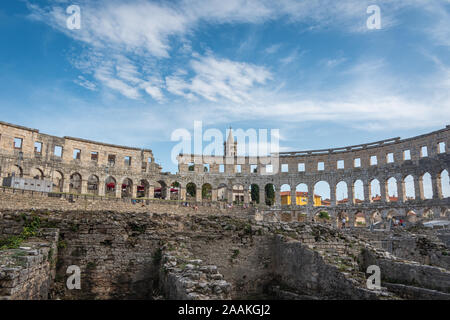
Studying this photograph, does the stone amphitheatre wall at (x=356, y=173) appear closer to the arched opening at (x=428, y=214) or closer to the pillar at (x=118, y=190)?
the arched opening at (x=428, y=214)

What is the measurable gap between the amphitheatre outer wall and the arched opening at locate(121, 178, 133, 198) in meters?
0.15

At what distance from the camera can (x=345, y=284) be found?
10.9m

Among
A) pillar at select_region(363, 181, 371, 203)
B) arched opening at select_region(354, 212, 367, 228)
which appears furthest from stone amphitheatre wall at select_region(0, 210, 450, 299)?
pillar at select_region(363, 181, 371, 203)

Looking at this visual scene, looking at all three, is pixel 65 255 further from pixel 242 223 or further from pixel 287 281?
pixel 287 281

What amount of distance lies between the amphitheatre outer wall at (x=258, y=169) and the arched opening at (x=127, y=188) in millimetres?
146

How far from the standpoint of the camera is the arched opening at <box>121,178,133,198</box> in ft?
142

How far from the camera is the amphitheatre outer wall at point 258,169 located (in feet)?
120

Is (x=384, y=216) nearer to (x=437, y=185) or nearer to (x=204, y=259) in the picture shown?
(x=437, y=185)

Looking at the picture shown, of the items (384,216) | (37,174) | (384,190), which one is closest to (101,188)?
(37,174)

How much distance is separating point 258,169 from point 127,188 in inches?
718

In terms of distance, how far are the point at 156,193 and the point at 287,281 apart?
37947 millimetres

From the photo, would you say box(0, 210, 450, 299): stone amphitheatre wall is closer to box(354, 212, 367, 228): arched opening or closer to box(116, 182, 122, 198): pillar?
box(354, 212, 367, 228): arched opening

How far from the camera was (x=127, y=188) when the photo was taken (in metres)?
47.8

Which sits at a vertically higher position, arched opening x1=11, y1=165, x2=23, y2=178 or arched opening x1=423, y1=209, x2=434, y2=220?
arched opening x1=11, y1=165, x2=23, y2=178
